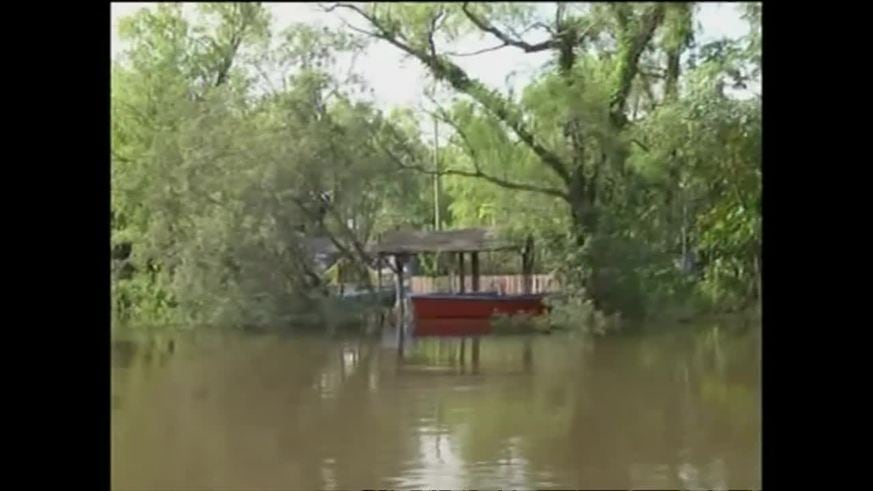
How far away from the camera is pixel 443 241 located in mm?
1776

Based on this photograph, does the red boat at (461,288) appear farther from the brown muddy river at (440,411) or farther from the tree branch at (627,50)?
the tree branch at (627,50)

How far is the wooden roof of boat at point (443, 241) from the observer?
1777 millimetres

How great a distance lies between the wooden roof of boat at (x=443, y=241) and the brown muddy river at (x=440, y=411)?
0.49 ft

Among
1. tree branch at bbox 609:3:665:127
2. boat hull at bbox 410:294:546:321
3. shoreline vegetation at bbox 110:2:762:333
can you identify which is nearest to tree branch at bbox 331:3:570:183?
shoreline vegetation at bbox 110:2:762:333

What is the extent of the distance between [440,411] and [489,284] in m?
0.22

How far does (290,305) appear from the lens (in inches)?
70.3

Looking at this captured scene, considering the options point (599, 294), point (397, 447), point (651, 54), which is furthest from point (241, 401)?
point (651, 54)

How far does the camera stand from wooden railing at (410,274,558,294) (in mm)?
1788

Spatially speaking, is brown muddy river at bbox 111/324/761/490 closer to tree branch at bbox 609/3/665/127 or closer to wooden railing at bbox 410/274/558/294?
wooden railing at bbox 410/274/558/294

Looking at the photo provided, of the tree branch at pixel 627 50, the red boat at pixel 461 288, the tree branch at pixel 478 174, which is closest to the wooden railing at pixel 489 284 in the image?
the red boat at pixel 461 288

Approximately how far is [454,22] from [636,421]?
72cm

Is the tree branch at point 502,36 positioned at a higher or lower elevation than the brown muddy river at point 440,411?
higher

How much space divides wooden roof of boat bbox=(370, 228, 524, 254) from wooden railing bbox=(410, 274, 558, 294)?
1.8 inches

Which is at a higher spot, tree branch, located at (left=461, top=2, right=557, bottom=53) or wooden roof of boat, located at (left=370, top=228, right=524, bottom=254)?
tree branch, located at (left=461, top=2, right=557, bottom=53)
